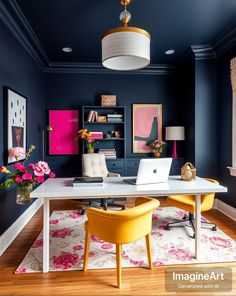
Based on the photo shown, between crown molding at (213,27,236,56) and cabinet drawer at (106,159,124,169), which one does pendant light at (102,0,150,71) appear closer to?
crown molding at (213,27,236,56)

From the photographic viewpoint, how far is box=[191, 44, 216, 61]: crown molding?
372 cm

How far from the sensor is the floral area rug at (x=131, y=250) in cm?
215

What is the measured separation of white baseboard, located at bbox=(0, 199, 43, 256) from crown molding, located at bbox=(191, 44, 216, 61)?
146 inches

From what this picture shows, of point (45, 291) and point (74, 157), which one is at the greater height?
point (74, 157)

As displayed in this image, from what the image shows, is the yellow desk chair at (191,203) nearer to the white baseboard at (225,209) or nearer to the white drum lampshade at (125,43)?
the white baseboard at (225,209)

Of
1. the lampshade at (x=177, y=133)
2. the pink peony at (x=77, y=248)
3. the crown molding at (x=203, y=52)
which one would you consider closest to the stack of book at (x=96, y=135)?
the lampshade at (x=177, y=133)

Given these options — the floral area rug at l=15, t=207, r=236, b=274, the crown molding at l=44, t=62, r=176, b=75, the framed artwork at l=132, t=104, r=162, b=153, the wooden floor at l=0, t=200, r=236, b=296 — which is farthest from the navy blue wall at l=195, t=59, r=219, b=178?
the wooden floor at l=0, t=200, r=236, b=296

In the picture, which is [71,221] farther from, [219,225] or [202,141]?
[202,141]

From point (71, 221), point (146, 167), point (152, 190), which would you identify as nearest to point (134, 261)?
point (152, 190)

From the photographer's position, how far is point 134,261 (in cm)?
217

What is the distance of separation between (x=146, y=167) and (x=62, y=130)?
2883mm

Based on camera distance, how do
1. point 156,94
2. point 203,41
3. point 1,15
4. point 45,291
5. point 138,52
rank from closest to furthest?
1. point 45,291
2. point 138,52
3. point 1,15
4. point 203,41
5. point 156,94

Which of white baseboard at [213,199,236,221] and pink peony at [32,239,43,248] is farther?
white baseboard at [213,199,236,221]

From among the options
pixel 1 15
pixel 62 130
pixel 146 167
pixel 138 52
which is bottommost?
pixel 146 167
